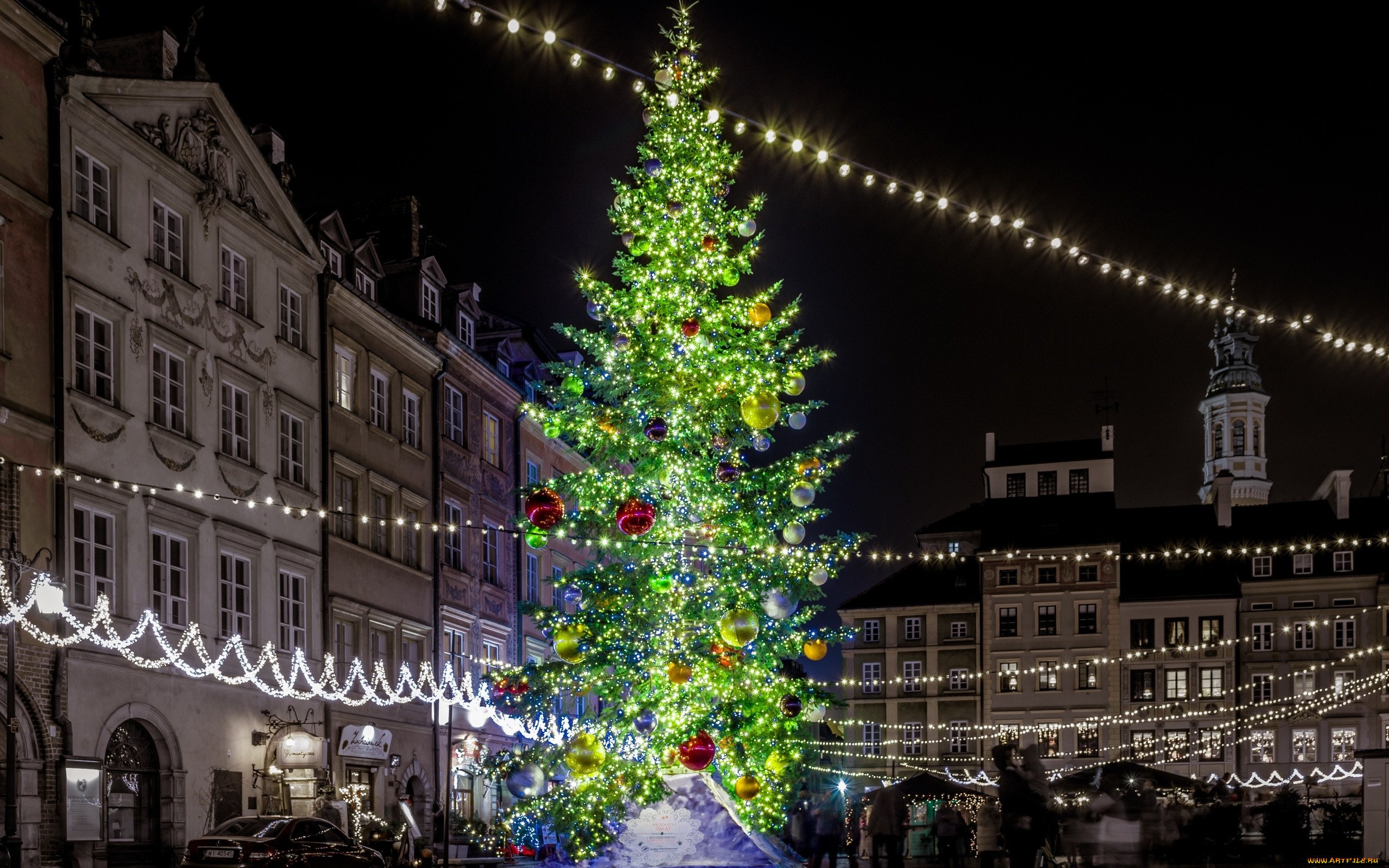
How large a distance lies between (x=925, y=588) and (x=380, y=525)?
42.8 m

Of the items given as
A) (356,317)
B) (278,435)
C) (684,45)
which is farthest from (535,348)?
(684,45)

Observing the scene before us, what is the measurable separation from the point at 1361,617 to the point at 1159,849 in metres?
53.4

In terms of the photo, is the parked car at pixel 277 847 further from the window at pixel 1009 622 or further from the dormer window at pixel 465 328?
the window at pixel 1009 622

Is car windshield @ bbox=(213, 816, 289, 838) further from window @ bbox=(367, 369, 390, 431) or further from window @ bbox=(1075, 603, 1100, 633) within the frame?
window @ bbox=(1075, 603, 1100, 633)

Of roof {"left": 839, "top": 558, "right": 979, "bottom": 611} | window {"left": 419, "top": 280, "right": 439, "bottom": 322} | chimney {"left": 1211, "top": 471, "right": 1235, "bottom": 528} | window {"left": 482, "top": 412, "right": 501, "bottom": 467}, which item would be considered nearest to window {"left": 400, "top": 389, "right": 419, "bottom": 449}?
window {"left": 419, "top": 280, "right": 439, "bottom": 322}

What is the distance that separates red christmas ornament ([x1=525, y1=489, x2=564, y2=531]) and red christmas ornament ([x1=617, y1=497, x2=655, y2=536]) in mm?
849

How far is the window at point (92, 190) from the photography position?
73.7 ft

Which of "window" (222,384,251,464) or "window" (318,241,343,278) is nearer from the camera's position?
"window" (222,384,251,464)

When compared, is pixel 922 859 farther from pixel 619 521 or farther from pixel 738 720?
pixel 619 521

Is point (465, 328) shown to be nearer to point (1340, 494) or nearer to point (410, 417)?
point (410, 417)

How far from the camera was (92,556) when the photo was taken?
72.3 ft

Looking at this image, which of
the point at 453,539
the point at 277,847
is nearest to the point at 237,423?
the point at 277,847

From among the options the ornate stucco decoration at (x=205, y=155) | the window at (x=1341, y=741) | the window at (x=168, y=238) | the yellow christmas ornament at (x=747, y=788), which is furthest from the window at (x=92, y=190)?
the window at (x=1341, y=741)

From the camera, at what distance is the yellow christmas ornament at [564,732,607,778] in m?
21.1
